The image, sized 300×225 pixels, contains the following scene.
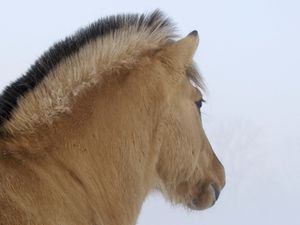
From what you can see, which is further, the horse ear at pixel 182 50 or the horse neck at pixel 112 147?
the horse ear at pixel 182 50

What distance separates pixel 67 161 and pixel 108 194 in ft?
0.95

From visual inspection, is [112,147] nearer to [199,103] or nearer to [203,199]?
[199,103]

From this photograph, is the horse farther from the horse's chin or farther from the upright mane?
the horse's chin

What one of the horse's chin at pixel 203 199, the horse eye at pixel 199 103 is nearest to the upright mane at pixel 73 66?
the horse eye at pixel 199 103

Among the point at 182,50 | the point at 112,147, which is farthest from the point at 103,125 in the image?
the point at 182,50

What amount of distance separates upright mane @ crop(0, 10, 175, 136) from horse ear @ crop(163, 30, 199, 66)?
0.08m

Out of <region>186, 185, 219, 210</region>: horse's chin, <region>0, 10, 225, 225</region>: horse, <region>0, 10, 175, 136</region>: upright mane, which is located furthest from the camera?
<region>186, 185, 219, 210</region>: horse's chin

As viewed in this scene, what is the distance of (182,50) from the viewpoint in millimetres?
3031

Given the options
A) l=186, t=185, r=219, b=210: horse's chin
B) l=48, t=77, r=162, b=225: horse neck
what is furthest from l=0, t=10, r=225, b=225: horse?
l=186, t=185, r=219, b=210: horse's chin

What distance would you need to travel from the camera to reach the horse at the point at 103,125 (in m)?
2.38

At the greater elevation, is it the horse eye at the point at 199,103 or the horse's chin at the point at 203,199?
the horse eye at the point at 199,103

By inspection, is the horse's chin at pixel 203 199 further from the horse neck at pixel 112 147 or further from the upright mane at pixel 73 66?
the upright mane at pixel 73 66

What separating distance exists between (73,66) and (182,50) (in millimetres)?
677

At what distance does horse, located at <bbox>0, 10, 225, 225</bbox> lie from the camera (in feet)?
7.80
